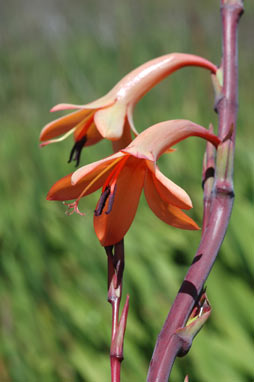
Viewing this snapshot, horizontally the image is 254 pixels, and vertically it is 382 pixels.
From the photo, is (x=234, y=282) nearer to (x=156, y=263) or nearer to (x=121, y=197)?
(x=156, y=263)

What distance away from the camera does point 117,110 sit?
0.62m

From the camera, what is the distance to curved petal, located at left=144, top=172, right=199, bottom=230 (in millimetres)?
496

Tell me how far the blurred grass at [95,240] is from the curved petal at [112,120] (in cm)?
70

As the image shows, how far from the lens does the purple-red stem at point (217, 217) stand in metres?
0.47

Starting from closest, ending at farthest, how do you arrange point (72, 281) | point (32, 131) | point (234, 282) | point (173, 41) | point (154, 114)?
point (234, 282) < point (72, 281) < point (154, 114) < point (32, 131) < point (173, 41)

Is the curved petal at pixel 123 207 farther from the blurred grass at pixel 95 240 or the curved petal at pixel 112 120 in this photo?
the blurred grass at pixel 95 240

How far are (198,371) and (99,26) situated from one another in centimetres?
255

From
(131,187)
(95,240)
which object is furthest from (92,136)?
(95,240)

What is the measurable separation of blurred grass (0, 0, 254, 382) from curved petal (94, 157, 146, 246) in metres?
0.72

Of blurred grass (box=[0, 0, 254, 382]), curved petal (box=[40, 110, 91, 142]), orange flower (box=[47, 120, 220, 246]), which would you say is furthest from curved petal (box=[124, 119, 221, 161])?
blurred grass (box=[0, 0, 254, 382])

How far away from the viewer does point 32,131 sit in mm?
2781

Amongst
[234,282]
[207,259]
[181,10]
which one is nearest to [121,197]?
[207,259]

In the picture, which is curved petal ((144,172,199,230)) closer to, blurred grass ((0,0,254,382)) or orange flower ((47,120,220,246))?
orange flower ((47,120,220,246))

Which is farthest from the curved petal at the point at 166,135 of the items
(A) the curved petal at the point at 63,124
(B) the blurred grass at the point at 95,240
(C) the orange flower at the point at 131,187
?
(B) the blurred grass at the point at 95,240
